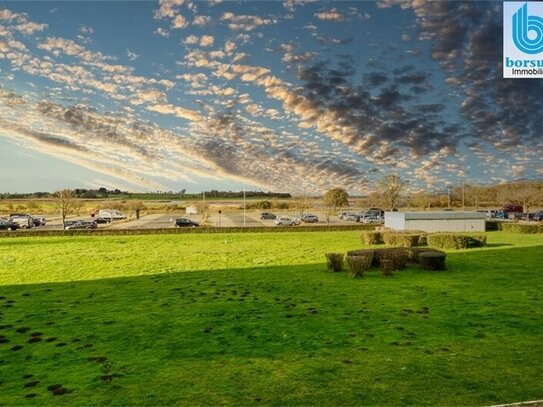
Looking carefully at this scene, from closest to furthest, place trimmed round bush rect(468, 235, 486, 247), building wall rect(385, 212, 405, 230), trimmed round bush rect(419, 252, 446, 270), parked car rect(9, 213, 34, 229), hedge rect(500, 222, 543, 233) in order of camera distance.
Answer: trimmed round bush rect(419, 252, 446, 270) → trimmed round bush rect(468, 235, 486, 247) → hedge rect(500, 222, 543, 233) → building wall rect(385, 212, 405, 230) → parked car rect(9, 213, 34, 229)

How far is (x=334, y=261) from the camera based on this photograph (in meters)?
21.6

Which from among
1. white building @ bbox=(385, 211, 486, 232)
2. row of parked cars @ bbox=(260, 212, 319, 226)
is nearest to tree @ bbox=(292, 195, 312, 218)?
row of parked cars @ bbox=(260, 212, 319, 226)

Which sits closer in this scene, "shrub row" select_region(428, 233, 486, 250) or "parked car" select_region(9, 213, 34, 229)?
"shrub row" select_region(428, 233, 486, 250)

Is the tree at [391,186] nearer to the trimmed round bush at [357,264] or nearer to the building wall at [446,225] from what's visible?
the building wall at [446,225]

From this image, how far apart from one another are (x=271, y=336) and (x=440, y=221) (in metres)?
39.4

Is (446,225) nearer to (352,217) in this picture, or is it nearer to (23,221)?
(352,217)

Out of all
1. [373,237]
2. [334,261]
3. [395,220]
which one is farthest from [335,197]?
[334,261]

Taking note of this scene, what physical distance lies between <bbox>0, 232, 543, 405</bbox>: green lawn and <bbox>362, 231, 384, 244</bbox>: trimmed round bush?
42.1ft

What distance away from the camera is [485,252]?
95.3ft


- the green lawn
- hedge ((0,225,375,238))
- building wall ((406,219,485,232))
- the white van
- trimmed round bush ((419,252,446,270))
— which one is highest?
the white van

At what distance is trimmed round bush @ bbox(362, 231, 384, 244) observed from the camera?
117 feet

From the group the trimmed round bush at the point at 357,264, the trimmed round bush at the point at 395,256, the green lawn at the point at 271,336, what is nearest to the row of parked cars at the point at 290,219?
the green lawn at the point at 271,336

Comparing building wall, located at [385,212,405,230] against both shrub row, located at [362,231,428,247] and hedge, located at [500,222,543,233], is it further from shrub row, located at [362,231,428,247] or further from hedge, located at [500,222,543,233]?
hedge, located at [500,222,543,233]

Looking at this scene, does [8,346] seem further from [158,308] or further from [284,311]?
[284,311]
